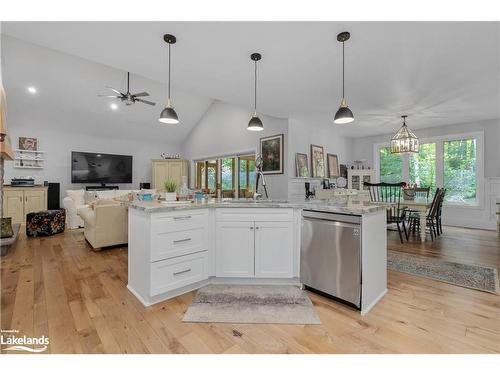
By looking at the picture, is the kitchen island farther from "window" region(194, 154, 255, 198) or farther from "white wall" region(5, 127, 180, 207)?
"white wall" region(5, 127, 180, 207)

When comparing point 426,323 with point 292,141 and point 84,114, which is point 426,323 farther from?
point 84,114

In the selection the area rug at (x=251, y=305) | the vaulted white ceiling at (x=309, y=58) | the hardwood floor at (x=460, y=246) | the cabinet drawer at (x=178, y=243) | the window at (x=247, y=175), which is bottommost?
the area rug at (x=251, y=305)

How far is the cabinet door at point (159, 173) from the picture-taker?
24.9ft

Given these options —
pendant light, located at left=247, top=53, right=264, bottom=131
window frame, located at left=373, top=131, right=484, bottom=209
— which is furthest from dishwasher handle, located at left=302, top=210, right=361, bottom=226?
window frame, located at left=373, top=131, right=484, bottom=209

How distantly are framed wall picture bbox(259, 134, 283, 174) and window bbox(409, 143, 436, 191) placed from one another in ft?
12.5

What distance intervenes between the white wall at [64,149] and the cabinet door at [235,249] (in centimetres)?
620

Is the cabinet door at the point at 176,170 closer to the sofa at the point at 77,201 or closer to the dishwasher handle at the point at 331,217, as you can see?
the sofa at the point at 77,201

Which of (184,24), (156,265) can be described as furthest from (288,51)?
(156,265)

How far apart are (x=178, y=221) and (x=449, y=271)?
319 centimetres

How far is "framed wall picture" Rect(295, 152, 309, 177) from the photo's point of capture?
16.6ft

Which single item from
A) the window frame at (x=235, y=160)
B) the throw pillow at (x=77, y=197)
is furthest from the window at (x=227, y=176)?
the throw pillow at (x=77, y=197)

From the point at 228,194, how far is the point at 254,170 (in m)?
1.07

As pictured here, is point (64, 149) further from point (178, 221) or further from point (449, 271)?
point (449, 271)

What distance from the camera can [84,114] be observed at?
6.11 meters
